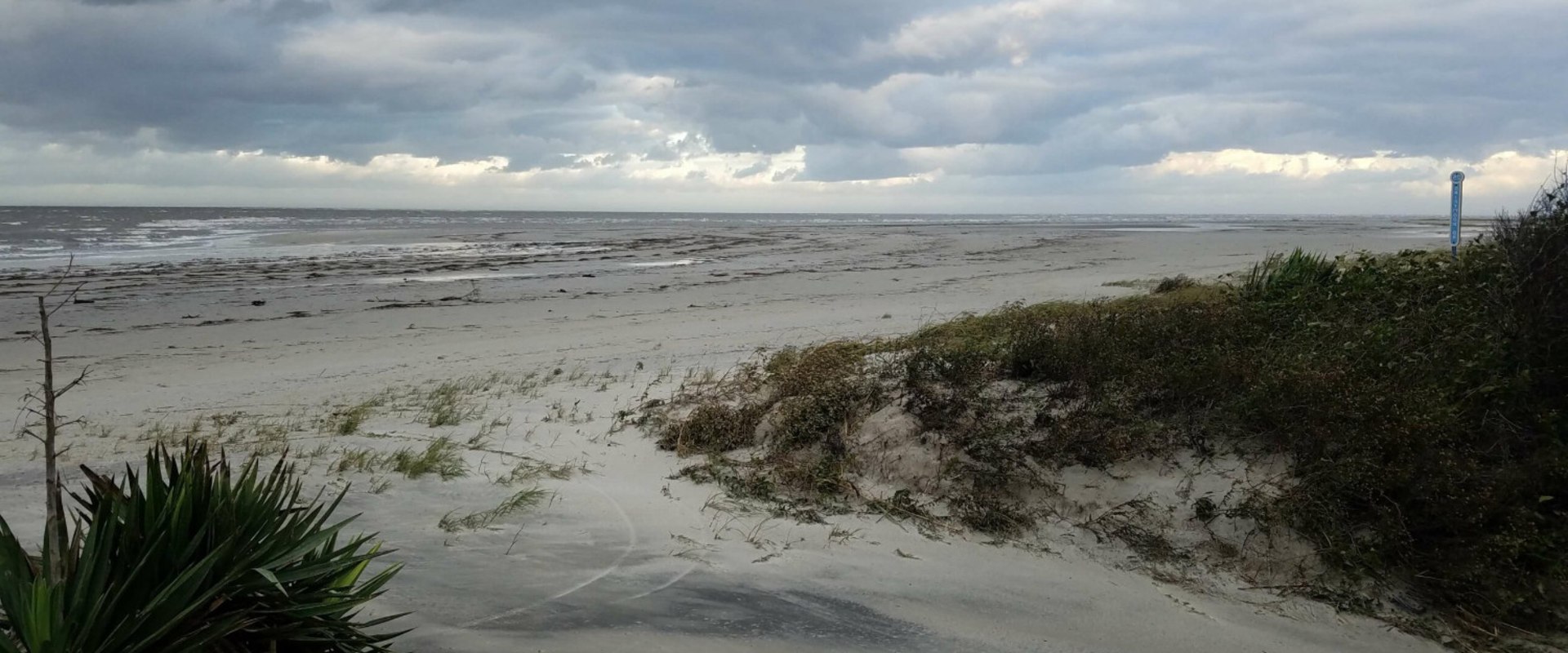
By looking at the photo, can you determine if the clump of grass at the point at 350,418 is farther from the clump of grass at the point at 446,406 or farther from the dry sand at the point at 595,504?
the clump of grass at the point at 446,406

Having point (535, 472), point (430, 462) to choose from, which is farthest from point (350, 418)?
point (535, 472)

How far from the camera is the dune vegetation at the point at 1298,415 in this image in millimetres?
4484

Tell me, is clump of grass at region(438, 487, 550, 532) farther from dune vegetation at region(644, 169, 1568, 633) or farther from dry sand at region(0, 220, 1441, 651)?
dune vegetation at region(644, 169, 1568, 633)

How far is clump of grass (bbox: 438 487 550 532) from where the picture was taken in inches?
193

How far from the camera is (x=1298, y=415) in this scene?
5.25 m

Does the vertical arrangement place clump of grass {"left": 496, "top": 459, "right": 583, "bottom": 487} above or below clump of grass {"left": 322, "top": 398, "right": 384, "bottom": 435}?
below

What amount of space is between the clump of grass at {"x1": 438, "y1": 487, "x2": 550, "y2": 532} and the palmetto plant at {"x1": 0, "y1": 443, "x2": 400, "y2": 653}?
1595 millimetres

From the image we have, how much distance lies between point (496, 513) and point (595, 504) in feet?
1.90

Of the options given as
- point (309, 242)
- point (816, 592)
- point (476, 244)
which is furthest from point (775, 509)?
point (309, 242)

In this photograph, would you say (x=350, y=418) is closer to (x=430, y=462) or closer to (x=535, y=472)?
(x=430, y=462)

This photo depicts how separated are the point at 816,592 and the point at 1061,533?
1.52m

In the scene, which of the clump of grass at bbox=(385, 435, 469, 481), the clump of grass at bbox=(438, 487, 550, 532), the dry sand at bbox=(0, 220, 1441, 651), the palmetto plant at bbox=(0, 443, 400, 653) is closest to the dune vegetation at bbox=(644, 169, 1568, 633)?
the dry sand at bbox=(0, 220, 1441, 651)

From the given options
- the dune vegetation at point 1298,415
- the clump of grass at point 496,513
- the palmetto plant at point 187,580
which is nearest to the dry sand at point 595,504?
the clump of grass at point 496,513

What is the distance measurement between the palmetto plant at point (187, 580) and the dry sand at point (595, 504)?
66 cm
